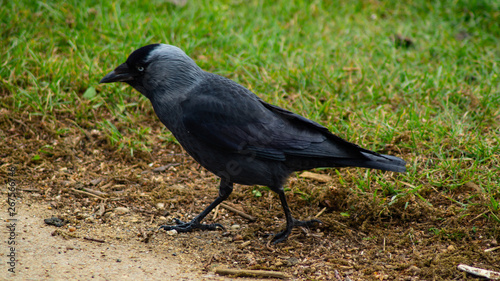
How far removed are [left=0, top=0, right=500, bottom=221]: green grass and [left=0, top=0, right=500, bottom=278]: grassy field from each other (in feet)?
0.06

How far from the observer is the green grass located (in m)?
4.87

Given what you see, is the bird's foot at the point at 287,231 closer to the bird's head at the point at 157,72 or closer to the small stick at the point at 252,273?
the small stick at the point at 252,273

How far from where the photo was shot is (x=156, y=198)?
4.63 metres

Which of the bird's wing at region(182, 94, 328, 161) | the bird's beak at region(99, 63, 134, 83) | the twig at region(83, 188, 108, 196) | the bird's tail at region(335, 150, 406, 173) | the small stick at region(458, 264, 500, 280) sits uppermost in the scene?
the bird's beak at region(99, 63, 134, 83)

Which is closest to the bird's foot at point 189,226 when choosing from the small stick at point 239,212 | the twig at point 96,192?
the small stick at point 239,212

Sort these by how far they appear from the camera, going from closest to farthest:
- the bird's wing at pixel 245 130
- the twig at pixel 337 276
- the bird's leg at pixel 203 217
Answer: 1. the twig at pixel 337 276
2. the bird's wing at pixel 245 130
3. the bird's leg at pixel 203 217

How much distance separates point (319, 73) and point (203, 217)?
256 centimetres

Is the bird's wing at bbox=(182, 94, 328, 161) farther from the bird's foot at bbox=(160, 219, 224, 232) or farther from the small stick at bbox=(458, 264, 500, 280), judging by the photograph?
the small stick at bbox=(458, 264, 500, 280)

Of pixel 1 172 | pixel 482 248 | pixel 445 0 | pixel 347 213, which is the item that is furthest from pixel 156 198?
pixel 445 0

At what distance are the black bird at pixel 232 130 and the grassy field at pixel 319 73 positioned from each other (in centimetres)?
70

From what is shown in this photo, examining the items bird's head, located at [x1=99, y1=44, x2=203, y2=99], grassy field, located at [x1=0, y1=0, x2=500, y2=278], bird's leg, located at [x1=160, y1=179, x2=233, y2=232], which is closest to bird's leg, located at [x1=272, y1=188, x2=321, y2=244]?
bird's leg, located at [x1=160, y1=179, x2=233, y2=232]

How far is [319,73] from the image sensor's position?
5.98 meters

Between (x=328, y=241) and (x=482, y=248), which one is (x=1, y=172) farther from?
(x=482, y=248)

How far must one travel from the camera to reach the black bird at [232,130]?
3.88 m
